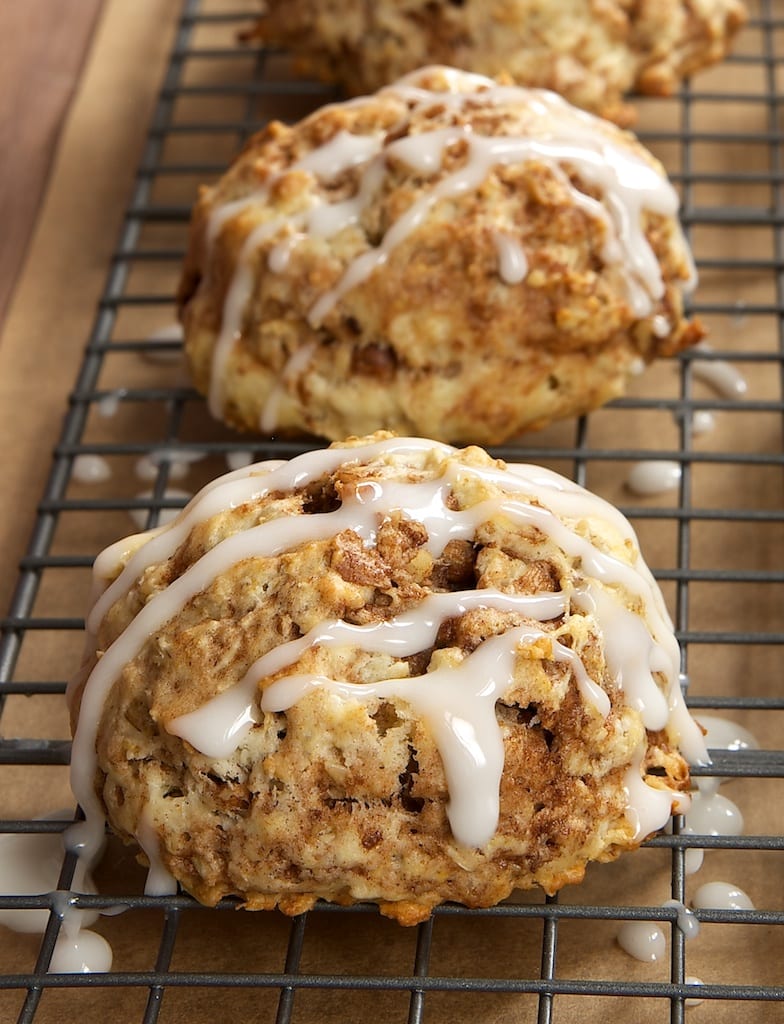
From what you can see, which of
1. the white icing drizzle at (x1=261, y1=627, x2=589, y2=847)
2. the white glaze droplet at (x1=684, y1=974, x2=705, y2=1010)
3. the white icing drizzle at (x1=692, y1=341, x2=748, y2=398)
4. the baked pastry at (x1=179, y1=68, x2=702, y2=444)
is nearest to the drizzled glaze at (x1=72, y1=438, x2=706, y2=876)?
the white icing drizzle at (x1=261, y1=627, x2=589, y2=847)

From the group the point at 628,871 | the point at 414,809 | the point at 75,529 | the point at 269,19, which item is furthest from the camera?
the point at 269,19

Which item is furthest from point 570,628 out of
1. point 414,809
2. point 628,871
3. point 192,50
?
point 192,50

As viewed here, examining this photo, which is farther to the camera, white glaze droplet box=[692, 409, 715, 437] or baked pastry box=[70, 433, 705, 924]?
white glaze droplet box=[692, 409, 715, 437]

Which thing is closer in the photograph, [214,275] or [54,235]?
[214,275]

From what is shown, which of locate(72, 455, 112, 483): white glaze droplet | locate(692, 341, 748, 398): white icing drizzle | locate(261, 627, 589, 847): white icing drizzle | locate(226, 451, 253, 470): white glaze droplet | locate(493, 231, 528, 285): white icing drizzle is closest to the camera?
locate(261, 627, 589, 847): white icing drizzle

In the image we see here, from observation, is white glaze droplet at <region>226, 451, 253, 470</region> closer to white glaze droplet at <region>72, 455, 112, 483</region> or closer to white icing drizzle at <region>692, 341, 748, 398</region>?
white glaze droplet at <region>72, 455, 112, 483</region>

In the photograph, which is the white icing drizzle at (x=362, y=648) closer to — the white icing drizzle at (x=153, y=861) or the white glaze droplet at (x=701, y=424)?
the white icing drizzle at (x=153, y=861)

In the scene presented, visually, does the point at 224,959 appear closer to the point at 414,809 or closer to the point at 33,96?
the point at 414,809
